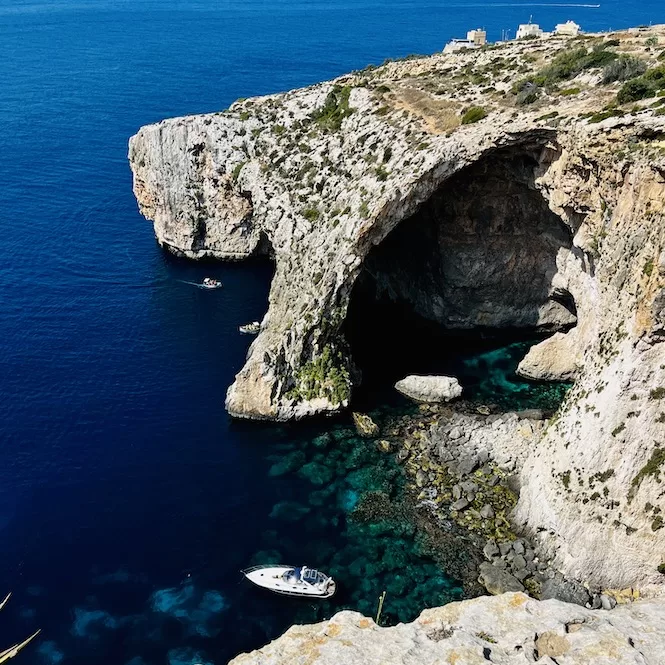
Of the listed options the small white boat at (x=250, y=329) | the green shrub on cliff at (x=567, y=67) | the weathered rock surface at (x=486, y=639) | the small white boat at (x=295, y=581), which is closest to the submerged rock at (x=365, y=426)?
the small white boat at (x=295, y=581)

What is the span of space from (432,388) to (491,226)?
1761 cm

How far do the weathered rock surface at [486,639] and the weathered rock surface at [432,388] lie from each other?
3403 cm

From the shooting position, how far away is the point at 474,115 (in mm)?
54031

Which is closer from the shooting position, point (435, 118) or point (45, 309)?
point (435, 118)

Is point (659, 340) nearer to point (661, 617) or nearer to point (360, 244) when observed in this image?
point (661, 617)

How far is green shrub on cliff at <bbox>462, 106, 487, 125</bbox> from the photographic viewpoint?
53906mm

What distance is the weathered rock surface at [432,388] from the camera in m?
57.8

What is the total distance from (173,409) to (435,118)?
36.4 metres

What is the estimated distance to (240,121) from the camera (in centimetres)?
7588

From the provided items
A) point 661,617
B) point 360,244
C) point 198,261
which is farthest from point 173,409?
point 661,617

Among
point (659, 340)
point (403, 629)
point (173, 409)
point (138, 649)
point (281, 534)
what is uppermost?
point (659, 340)

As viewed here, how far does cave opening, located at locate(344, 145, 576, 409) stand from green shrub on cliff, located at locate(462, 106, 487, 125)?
3.53 metres

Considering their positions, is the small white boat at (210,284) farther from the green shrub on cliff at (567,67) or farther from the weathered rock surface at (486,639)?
the weathered rock surface at (486,639)

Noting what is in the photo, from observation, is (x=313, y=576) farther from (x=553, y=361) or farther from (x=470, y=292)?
(x=470, y=292)
